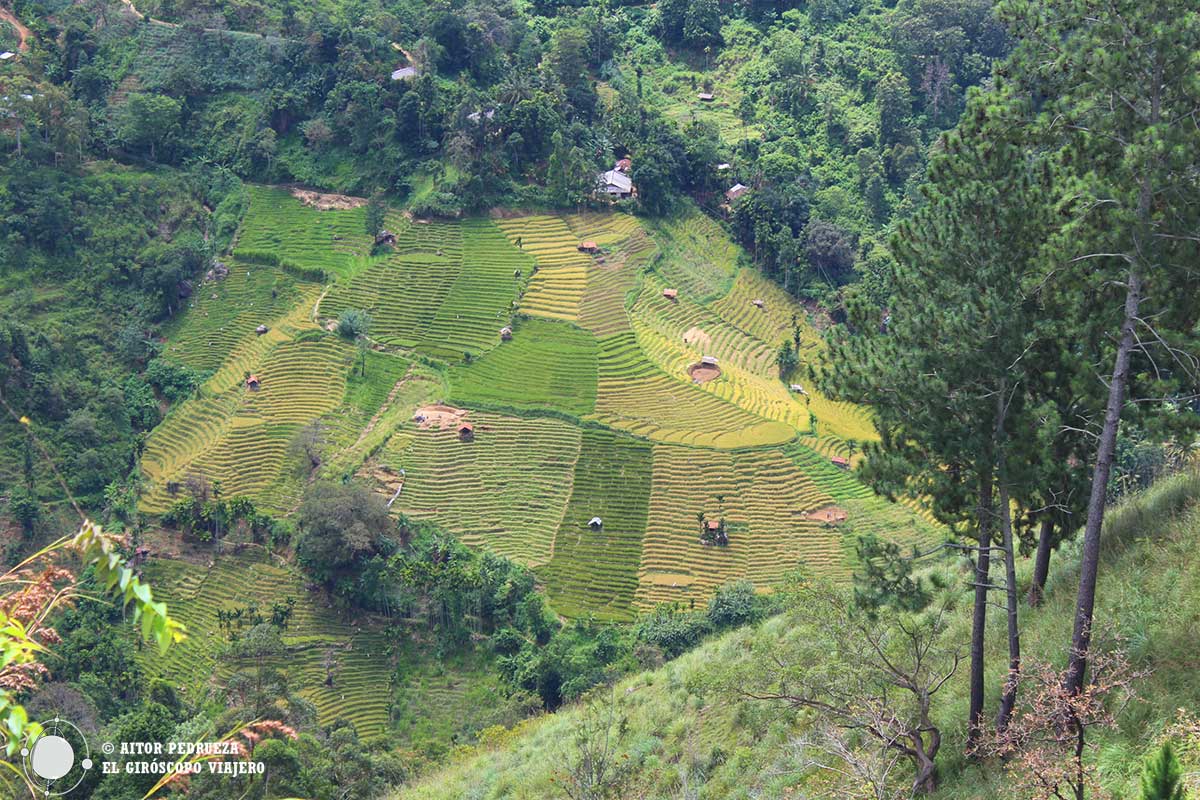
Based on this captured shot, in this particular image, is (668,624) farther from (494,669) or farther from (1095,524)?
(1095,524)

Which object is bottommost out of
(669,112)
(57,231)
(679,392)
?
(679,392)

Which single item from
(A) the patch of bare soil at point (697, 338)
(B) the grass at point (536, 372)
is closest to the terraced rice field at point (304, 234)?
(B) the grass at point (536, 372)

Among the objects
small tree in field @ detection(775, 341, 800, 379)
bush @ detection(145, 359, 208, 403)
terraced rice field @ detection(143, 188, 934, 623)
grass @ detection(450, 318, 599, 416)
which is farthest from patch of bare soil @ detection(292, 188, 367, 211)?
small tree in field @ detection(775, 341, 800, 379)

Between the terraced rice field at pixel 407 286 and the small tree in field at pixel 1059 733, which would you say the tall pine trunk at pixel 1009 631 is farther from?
the terraced rice field at pixel 407 286

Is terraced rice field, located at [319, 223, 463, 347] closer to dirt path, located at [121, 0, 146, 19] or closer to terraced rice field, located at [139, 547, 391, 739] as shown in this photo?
terraced rice field, located at [139, 547, 391, 739]

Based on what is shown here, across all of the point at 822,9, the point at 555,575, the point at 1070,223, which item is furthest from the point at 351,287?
the point at 1070,223

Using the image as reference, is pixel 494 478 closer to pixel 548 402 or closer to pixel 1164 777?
pixel 548 402
